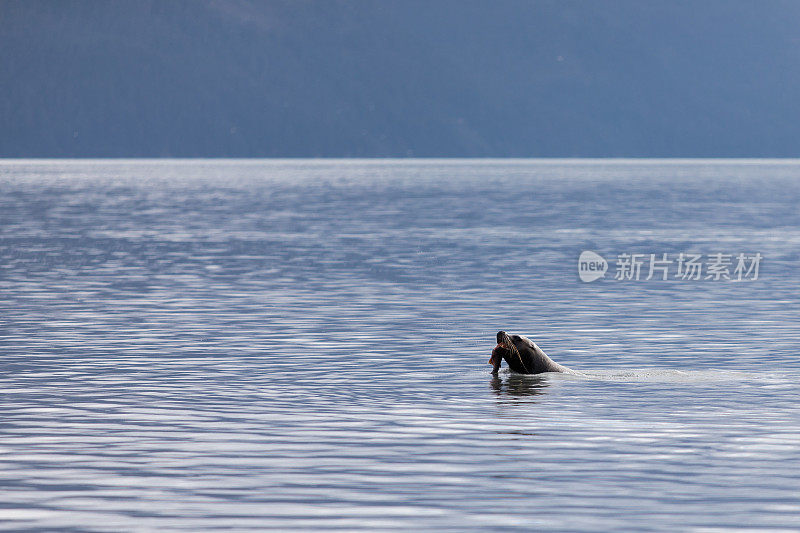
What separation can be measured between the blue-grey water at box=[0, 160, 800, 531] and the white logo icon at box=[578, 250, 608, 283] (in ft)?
2.38

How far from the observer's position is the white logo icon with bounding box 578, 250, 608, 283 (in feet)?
184

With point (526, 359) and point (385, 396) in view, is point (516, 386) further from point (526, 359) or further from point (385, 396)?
point (385, 396)

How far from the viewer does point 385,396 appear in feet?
88.8

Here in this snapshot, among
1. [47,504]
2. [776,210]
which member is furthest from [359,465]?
[776,210]

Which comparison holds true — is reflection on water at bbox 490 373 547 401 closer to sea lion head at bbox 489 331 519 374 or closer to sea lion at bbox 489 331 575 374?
sea lion at bbox 489 331 575 374

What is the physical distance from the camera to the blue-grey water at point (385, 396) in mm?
18594

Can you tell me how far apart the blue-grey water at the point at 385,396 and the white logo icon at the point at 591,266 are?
73cm

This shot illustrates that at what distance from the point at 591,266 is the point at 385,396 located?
34.1m

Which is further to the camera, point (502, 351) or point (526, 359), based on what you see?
point (526, 359)
